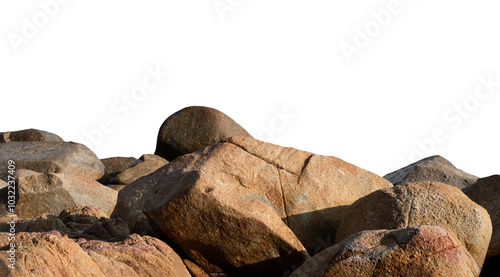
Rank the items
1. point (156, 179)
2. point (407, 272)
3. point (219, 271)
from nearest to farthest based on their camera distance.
→ point (407, 272) → point (219, 271) → point (156, 179)

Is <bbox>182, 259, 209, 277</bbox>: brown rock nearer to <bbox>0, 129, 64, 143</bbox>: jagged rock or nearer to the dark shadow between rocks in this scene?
the dark shadow between rocks

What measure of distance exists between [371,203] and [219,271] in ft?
5.64

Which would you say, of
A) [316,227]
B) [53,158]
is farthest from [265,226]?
[53,158]

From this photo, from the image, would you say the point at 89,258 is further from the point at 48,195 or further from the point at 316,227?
the point at 48,195

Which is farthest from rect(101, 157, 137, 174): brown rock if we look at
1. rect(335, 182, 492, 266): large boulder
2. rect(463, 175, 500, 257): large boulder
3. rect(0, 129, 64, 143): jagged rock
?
rect(335, 182, 492, 266): large boulder

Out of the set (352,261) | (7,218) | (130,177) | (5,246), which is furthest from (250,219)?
(130,177)

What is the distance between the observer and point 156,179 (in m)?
8.43

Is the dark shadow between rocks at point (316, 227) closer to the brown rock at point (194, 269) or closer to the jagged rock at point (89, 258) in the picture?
the brown rock at point (194, 269)

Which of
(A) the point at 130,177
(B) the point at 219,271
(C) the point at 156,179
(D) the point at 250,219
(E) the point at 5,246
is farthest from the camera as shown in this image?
(A) the point at 130,177

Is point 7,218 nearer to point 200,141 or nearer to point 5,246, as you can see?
point 5,246

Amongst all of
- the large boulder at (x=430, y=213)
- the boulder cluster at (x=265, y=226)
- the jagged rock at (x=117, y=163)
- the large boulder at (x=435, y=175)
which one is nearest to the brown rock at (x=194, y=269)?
the boulder cluster at (x=265, y=226)

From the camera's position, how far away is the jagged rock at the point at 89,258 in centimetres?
485

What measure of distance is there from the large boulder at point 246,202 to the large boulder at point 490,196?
4.22 ft

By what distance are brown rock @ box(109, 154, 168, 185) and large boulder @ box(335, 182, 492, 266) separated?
7.23m
